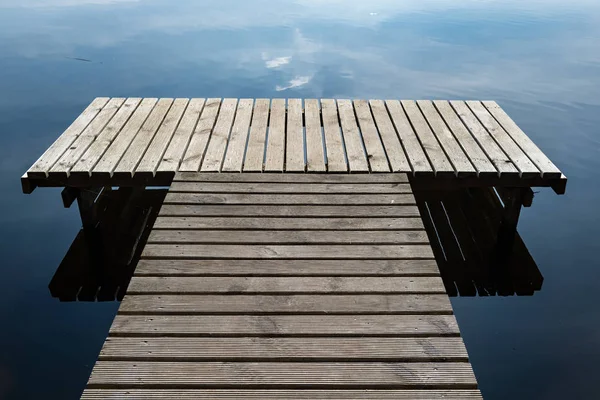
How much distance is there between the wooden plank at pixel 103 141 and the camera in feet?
12.1

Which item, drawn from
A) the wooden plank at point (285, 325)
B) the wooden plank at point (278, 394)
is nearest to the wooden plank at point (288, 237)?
the wooden plank at point (285, 325)

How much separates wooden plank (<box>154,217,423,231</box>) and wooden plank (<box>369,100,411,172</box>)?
70 cm

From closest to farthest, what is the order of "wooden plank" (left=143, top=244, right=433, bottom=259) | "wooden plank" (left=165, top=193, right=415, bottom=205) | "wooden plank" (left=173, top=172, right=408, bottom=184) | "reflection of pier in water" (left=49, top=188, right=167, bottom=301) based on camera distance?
"wooden plank" (left=143, top=244, right=433, bottom=259) < "wooden plank" (left=165, top=193, right=415, bottom=205) < "wooden plank" (left=173, top=172, right=408, bottom=184) < "reflection of pier in water" (left=49, top=188, right=167, bottom=301)

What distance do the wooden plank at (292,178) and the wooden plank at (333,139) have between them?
0.36 feet

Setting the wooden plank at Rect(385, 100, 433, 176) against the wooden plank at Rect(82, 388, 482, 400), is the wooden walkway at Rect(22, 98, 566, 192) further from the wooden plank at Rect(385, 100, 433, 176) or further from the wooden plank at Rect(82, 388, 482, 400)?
the wooden plank at Rect(82, 388, 482, 400)

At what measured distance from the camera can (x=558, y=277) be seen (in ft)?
14.3

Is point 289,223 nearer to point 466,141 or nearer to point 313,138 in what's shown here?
point 313,138

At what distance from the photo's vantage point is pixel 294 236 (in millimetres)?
3012

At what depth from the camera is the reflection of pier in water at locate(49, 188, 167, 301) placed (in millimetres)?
4020

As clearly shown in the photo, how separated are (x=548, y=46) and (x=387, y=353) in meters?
12.5

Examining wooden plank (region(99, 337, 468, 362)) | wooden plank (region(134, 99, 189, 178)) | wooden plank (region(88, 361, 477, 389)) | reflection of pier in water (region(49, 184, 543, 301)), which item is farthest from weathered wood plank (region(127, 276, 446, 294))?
reflection of pier in water (region(49, 184, 543, 301))

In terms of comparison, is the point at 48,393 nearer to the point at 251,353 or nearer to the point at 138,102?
the point at 251,353

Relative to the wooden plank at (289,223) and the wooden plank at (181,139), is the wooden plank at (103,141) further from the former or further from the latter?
the wooden plank at (289,223)

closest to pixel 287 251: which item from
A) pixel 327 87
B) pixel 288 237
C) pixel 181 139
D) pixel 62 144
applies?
pixel 288 237
